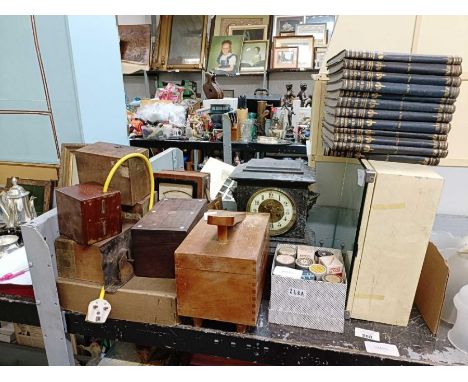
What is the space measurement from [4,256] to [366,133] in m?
1.16

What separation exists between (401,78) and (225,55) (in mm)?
3607

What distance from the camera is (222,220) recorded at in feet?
2.44

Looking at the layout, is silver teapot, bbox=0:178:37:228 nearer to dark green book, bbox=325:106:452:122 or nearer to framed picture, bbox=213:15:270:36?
dark green book, bbox=325:106:452:122

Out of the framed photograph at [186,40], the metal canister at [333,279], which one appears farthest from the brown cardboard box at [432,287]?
the framed photograph at [186,40]

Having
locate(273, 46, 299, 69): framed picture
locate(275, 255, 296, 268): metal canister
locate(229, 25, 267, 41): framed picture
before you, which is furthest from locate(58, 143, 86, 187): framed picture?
locate(229, 25, 267, 41): framed picture

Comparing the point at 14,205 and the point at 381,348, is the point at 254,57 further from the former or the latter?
the point at 381,348

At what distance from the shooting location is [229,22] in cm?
422

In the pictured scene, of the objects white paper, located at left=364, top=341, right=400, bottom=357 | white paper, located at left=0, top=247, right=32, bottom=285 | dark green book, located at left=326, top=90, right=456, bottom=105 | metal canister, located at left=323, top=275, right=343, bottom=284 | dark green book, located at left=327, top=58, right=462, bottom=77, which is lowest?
white paper, located at left=364, top=341, right=400, bottom=357

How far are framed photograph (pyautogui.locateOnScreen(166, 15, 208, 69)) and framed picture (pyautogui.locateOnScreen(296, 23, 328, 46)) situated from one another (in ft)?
3.97

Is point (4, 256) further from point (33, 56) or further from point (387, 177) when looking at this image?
point (387, 177)

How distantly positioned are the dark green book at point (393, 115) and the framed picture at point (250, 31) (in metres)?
3.66

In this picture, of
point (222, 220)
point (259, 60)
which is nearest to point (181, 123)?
point (259, 60)

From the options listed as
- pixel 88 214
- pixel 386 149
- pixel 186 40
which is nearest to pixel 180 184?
pixel 88 214

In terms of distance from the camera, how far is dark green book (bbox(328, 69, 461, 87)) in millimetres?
812
